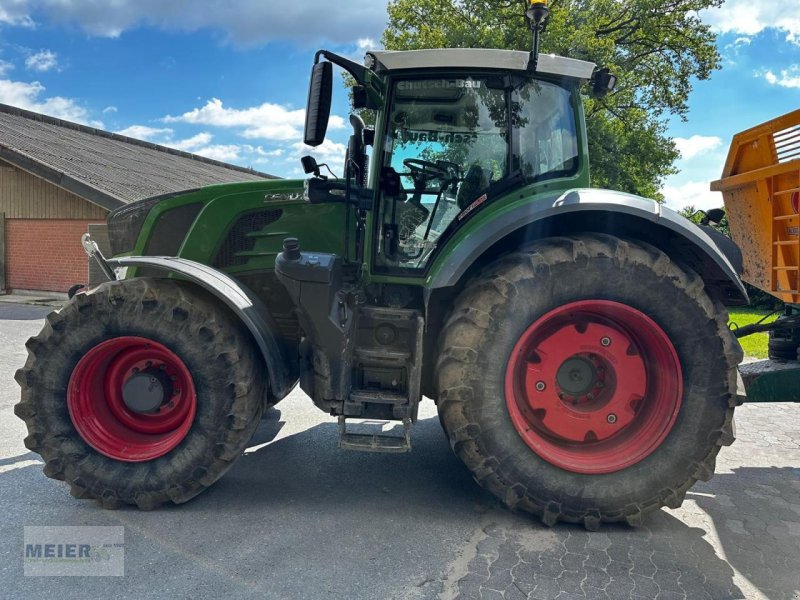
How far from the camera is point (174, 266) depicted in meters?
3.03

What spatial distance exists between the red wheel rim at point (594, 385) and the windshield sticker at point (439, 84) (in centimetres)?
141

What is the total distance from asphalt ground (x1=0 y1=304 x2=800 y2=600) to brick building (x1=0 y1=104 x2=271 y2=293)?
37.3 feet

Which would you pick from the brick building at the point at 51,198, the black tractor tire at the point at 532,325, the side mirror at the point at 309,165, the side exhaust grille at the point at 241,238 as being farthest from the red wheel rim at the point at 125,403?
the brick building at the point at 51,198

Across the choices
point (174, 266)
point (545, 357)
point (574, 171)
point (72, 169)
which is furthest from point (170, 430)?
point (72, 169)

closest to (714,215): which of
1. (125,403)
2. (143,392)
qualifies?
(143,392)

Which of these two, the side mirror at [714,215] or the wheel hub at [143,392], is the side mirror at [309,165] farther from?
the side mirror at [714,215]

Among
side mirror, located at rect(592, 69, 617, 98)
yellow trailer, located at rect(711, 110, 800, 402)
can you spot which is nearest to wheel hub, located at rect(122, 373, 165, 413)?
side mirror, located at rect(592, 69, 617, 98)

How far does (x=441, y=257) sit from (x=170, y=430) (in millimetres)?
1893

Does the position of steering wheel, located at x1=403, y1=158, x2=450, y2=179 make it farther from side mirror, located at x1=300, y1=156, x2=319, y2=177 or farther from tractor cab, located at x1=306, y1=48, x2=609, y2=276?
side mirror, located at x1=300, y1=156, x2=319, y2=177

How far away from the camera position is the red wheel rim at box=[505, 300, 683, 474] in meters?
2.95

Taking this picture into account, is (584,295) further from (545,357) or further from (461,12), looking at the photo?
(461,12)

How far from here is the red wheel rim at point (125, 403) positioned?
304 centimetres

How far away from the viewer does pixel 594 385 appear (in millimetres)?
3059

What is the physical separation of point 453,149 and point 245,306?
1498 mm
